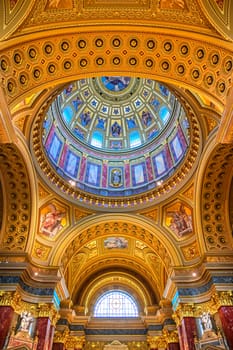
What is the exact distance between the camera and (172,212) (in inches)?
677

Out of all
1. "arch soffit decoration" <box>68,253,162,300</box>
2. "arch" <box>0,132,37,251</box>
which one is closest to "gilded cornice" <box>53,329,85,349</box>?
"arch soffit decoration" <box>68,253,162,300</box>

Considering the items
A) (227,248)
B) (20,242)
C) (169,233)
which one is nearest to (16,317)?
(20,242)

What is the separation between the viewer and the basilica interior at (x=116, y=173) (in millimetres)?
8969

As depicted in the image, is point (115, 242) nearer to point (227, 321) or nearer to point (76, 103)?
point (227, 321)

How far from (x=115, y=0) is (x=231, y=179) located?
414 inches

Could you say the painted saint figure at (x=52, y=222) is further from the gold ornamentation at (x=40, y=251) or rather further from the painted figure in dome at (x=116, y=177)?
the painted figure in dome at (x=116, y=177)

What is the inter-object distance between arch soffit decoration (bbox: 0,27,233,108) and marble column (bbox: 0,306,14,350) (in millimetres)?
9700

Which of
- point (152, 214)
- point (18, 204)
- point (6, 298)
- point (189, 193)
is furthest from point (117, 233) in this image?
point (6, 298)

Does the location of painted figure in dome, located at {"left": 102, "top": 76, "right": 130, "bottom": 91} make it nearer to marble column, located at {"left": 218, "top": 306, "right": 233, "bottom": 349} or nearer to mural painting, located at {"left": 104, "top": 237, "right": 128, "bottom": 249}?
mural painting, located at {"left": 104, "top": 237, "right": 128, "bottom": 249}

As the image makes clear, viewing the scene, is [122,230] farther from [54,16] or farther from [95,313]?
[54,16]

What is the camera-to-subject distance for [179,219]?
17016mm

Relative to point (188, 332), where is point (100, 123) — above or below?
above

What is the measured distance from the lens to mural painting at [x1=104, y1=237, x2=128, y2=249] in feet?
68.1

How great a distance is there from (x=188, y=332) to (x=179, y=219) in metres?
6.09
